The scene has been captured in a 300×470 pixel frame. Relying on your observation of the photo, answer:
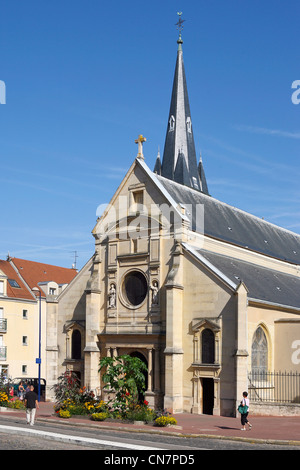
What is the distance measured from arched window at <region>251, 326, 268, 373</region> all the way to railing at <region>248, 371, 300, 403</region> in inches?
13.6

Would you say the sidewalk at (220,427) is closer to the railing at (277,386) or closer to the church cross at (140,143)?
the railing at (277,386)

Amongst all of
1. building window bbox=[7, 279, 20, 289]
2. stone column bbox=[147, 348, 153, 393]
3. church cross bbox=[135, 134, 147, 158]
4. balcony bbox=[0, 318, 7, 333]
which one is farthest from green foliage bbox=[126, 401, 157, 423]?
building window bbox=[7, 279, 20, 289]

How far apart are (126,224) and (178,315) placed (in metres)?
6.92

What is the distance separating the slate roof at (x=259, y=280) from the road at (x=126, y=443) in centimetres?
1351

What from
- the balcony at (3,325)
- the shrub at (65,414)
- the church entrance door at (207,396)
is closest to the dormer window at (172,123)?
the balcony at (3,325)

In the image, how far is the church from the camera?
100 ft

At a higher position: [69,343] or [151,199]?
[151,199]

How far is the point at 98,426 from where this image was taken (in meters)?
22.5

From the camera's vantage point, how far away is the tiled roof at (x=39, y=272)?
56.7 meters

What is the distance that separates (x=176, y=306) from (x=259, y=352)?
5.81 metres

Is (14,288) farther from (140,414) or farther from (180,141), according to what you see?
(140,414)
